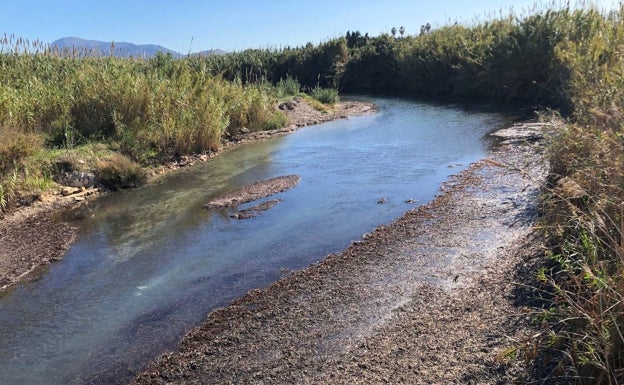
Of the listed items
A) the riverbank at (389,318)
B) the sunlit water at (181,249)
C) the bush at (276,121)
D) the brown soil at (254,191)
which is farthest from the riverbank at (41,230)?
the bush at (276,121)

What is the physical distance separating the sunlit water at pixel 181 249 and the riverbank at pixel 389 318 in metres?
0.59

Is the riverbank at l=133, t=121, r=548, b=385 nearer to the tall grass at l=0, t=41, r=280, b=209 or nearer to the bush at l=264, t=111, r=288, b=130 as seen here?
the tall grass at l=0, t=41, r=280, b=209

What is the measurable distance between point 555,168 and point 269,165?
8764mm

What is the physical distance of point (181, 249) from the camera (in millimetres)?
8773

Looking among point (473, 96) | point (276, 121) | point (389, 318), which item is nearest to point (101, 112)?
point (276, 121)

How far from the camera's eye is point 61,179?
41.2ft

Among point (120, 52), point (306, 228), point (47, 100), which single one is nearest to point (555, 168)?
point (306, 228)

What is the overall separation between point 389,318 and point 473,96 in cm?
2689

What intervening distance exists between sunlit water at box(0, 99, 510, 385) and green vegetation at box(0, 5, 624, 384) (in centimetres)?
175

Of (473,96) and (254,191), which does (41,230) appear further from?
(473,96)

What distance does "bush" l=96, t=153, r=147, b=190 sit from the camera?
42.4ft

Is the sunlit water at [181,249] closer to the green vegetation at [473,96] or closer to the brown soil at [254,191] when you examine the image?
the brown soil at [254,191]

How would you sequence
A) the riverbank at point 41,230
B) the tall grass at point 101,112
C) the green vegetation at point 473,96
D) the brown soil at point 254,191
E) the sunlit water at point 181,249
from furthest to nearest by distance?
1. the tall grass at point 101,112
2. the brown soil at point 254,191
3. the riverbank at point 41,230
4. the sunlit water at point 181,249
5. the green vegetation at point 473,96

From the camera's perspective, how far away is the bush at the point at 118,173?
12.9 metres
